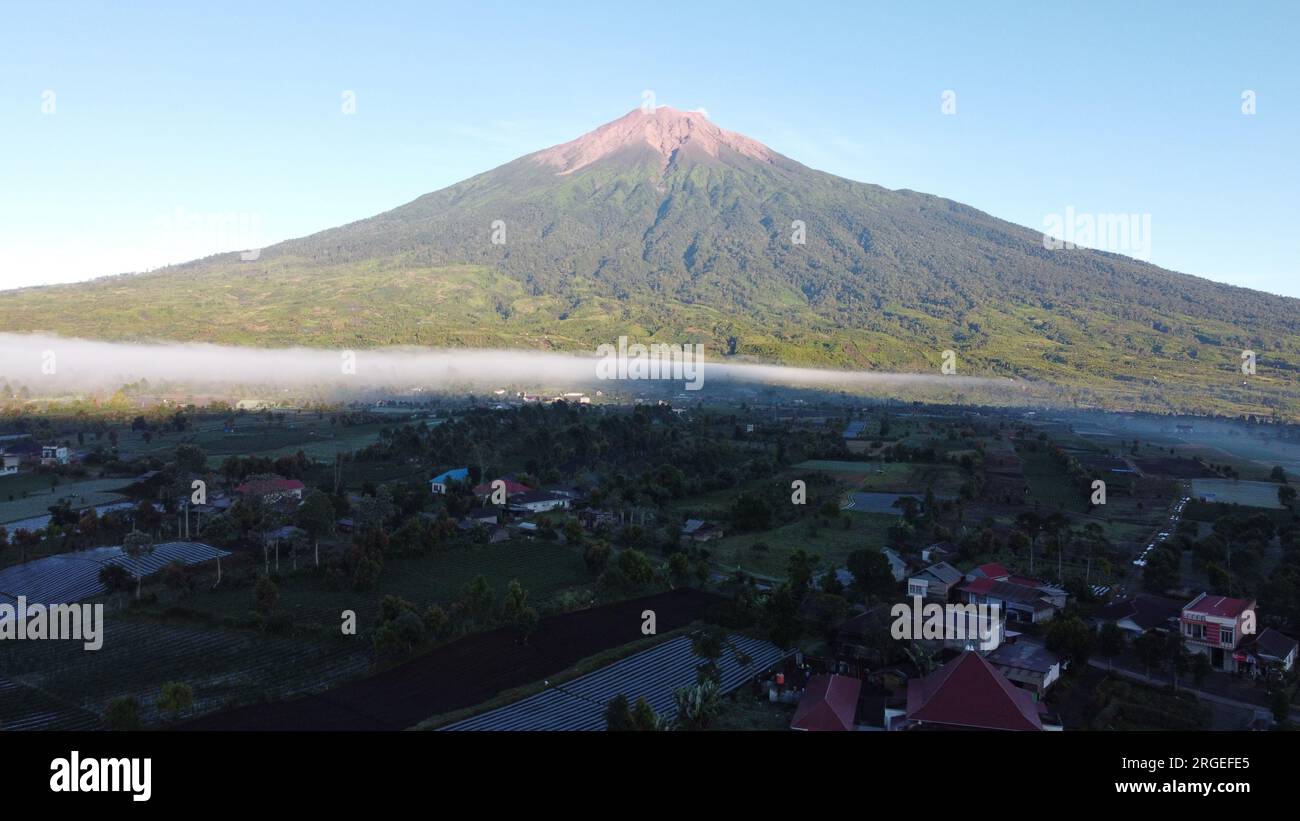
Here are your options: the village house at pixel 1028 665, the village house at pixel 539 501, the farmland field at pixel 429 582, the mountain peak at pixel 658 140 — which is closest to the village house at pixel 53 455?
the village house at pixel 539 501

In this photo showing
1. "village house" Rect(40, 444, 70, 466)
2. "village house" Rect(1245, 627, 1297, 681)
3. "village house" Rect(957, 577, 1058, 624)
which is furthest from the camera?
"village house" Rect(40, 444, 70, 466)

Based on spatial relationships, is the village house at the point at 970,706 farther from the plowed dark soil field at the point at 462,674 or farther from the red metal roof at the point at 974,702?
the plowed dark soil field at the point at 462,674

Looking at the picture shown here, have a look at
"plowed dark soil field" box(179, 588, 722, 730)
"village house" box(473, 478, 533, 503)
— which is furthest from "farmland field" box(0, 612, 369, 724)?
"village house" box(473, 478, 533, 503)

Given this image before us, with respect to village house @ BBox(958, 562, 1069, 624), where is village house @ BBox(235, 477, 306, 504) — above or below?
above

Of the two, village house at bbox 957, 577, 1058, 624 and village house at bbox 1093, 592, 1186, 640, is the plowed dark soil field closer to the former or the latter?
village house at bbox 957, 577, 1058, 624

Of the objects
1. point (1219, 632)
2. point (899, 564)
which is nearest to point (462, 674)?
point (899, 564)
